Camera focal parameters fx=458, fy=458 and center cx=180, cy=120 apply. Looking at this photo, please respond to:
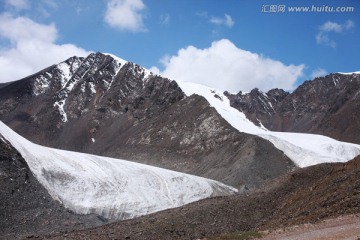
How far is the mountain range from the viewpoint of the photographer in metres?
42.4

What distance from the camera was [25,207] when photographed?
32.2 m

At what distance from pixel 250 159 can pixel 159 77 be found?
73.2m

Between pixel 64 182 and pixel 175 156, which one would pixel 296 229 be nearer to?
pixel 64 182

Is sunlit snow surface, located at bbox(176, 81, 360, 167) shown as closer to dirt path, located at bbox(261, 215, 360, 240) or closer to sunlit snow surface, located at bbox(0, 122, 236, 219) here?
sunlit snow surface, located at bbox(0, 122, 236, 219)

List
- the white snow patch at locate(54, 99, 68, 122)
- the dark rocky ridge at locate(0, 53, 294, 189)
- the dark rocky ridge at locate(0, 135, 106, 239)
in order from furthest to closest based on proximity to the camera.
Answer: the white snow patch at locate(54, 99, 68, 122), the dark rocky ridge at locate(0, 53, 294, 189), the dark rocky ridge at locate(0, 135, 106, 239)

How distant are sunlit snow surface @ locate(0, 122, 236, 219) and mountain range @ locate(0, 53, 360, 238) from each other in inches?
6.4

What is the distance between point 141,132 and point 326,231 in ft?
313

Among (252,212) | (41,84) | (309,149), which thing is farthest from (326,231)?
(41,84)

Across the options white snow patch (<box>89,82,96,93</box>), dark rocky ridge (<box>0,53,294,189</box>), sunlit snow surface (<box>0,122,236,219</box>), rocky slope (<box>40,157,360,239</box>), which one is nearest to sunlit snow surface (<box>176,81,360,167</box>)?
dark rocky ridge (<box>0,53,294,189</box>)

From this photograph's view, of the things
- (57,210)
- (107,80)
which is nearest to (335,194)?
(57,210)

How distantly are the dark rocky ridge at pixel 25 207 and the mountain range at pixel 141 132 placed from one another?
21cm

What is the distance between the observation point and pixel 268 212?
32281 mm

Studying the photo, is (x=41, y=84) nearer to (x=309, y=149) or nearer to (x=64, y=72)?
(x=64, y=72)

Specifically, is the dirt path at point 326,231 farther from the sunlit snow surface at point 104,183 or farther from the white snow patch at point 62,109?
the white snow patch at point 62,109
